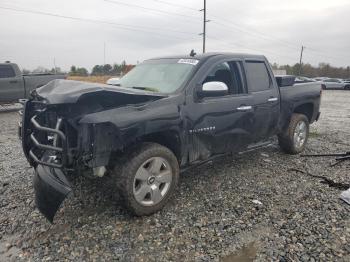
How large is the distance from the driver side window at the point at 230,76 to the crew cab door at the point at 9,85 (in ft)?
32.8

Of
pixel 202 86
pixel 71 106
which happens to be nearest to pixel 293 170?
pixel 202 86

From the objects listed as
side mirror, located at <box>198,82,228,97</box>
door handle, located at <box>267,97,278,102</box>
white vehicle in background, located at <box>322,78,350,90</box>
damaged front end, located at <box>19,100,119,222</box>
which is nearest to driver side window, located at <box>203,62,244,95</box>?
side mirror, located at <box>198,82,228,97</box>

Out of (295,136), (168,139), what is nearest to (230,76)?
(168,139)

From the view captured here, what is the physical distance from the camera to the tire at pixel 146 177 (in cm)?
349

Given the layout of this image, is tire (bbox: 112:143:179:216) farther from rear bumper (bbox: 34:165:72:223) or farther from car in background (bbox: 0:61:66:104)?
car in background (bbox: 0:61:66:104)

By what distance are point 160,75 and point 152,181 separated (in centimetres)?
159

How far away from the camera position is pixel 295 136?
6328mm

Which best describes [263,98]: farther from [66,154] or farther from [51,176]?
[51,176]

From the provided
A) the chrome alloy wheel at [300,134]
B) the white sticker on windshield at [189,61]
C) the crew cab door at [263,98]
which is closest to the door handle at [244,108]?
the crew cab door at [263,98]

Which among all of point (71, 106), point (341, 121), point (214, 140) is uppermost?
point (71, 106)

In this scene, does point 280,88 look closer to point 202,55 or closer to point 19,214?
point 202,55

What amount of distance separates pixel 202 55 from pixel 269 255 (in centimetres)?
272

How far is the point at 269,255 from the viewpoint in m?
3.08

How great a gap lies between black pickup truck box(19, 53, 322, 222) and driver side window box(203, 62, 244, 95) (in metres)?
0.01
